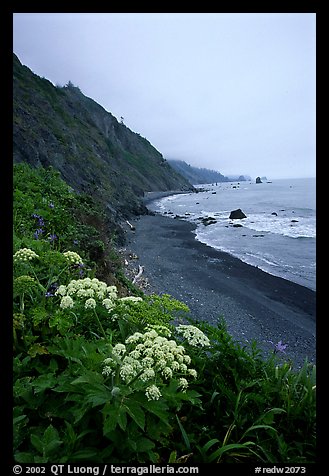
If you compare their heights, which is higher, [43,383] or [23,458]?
[43,383]

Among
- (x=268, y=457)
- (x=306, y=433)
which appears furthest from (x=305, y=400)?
(x=268, y=457)

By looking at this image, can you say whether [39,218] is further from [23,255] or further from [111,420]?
[111,420]

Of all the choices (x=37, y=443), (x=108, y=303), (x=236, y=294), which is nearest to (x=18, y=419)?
(x=37, y=443)

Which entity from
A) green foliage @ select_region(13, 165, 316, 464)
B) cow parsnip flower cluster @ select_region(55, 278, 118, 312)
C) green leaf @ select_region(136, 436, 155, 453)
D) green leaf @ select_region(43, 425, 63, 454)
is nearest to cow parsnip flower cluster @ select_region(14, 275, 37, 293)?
green foliage @ select_region(13, 165, 316, 464)

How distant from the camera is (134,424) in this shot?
182 centimetres

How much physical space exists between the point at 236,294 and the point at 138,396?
14.6 m

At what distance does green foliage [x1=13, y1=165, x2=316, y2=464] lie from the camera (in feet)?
5.87

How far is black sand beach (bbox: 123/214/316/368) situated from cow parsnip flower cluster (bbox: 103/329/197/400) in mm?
6399

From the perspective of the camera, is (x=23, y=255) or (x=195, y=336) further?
(x=23, y=255)

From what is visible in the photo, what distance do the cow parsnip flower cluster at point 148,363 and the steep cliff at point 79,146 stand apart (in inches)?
838

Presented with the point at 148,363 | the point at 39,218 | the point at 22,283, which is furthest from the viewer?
the point at 39,218

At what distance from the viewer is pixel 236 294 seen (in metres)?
15.6
